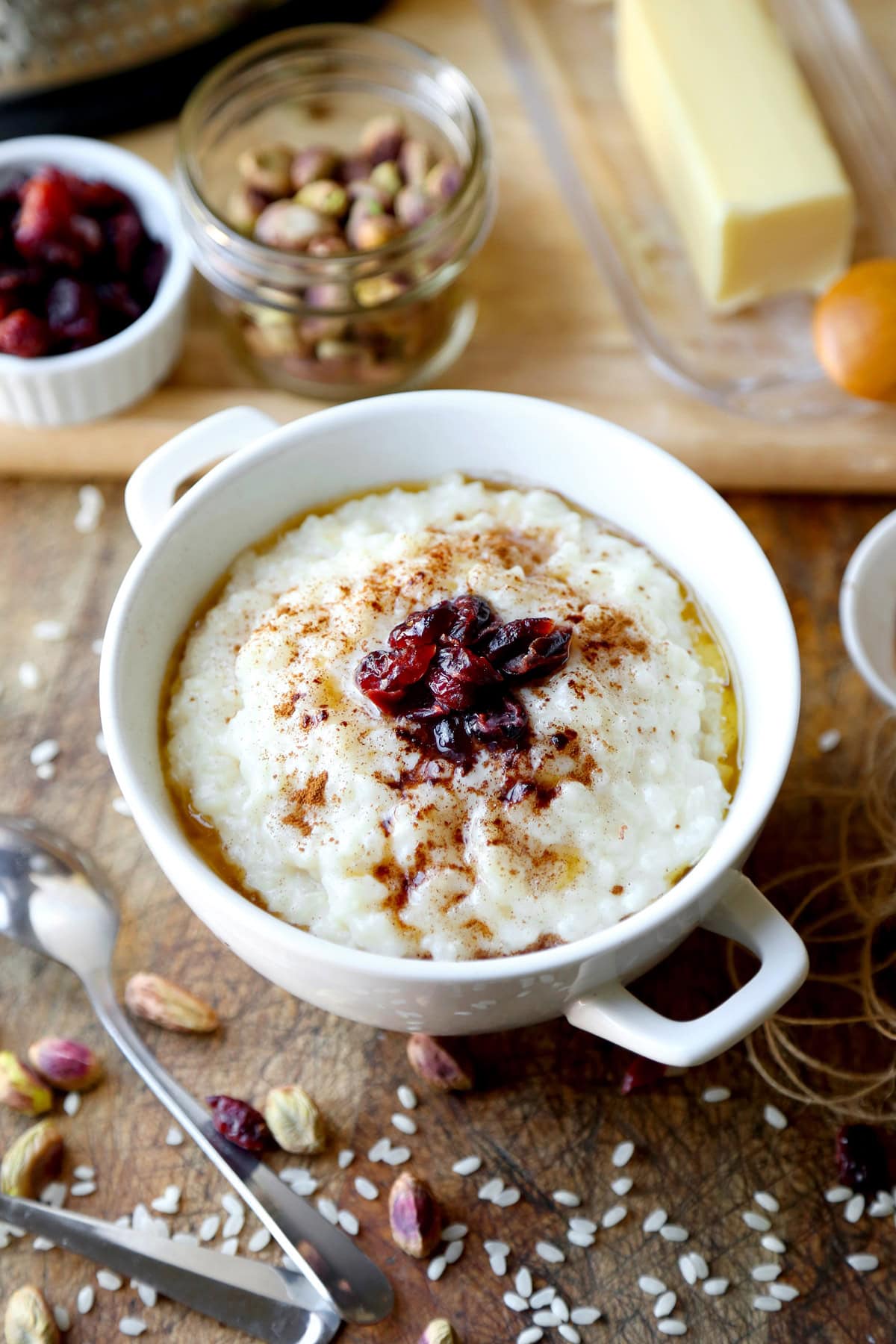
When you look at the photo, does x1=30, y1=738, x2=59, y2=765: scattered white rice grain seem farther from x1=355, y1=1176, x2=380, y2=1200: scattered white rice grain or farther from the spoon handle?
x1=355, y1=1176, x2=380, y2=1200: scattered white rice grain

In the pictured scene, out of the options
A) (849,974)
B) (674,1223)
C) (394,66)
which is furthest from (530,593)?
(394,66)

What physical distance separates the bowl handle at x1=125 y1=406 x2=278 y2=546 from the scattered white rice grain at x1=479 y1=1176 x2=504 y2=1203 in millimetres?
1254

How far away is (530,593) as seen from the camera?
2.22m

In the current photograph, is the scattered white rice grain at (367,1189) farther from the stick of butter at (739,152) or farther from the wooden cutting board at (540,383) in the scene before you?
the stick of butter at (739,152)

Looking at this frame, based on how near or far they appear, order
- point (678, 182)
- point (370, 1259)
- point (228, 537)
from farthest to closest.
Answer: point (678, 182) → point (228, 537) → point (370, 1259)

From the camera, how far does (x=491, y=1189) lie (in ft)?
7.45

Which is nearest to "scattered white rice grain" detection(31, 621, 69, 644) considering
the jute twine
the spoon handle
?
the spoon handle

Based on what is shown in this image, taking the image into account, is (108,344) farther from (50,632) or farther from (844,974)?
(844,974)

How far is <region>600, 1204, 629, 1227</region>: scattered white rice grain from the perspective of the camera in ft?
7.37

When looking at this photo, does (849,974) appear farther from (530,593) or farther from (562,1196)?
(530,593)

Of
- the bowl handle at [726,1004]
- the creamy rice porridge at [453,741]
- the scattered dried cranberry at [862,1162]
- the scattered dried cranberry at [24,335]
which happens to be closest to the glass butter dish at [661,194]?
the creamy rice porridge at [453,741]

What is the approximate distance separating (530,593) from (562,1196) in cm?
104

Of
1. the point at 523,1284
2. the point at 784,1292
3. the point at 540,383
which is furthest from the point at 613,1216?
the point at 540,383

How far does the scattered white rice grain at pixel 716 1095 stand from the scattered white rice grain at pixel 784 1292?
31cm
